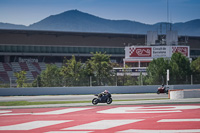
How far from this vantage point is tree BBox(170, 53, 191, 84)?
46550mm

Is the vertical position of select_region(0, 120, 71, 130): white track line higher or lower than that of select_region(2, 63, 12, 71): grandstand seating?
lower

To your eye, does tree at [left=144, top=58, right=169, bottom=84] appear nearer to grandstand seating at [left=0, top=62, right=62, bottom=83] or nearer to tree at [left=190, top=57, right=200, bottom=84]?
tree at [left=190, top=57, right=200, bottom=84]

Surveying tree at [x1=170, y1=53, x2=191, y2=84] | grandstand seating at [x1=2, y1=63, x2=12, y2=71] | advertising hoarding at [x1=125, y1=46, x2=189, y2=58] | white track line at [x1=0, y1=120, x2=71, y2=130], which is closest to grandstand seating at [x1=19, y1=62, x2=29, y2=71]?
grandstand seating at [x1=2, y1=63, x2=12, y2=71]

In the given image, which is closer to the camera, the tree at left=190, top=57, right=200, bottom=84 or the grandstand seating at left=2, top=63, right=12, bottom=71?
the tree at left=190, top=57, right=200, bottom=84

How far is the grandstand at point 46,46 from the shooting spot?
7881 cm

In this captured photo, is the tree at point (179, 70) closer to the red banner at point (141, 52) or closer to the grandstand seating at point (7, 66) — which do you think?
the red banner at point (141, 52)

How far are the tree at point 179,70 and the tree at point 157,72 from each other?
1043mm

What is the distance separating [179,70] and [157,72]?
120 inches

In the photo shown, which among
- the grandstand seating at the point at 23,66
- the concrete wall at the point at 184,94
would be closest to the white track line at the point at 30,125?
the concrete wall at the point at 184,94

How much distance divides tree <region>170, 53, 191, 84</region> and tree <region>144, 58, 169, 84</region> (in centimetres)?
104

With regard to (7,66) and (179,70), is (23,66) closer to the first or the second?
(7,66)

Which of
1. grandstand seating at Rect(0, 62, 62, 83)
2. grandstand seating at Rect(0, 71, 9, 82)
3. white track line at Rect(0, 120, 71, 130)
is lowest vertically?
white track line at Rect(0, 120, 71, 130)

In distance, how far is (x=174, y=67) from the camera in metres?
51.1

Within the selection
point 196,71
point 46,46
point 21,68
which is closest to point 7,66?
point 21,68
